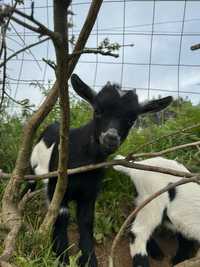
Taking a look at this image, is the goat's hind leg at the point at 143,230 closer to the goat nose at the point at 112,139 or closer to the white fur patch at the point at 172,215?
the white fur patch at the point at 172,215

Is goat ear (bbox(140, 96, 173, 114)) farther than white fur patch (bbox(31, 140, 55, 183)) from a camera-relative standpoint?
No

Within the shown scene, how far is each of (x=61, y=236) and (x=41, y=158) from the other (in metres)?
0.92

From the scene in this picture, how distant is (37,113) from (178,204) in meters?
1.59

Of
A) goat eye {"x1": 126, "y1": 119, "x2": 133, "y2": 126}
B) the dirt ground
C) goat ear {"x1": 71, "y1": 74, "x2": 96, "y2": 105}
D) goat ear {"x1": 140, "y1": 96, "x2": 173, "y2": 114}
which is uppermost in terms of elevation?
goat ear {"x1": 71, "y1": 74, "x2": 96, "y2": 105}

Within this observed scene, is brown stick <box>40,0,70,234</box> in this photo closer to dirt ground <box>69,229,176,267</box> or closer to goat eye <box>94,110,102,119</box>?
goat eye <box>94,110,102,119</box>

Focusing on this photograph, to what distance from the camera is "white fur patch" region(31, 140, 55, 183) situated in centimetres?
492

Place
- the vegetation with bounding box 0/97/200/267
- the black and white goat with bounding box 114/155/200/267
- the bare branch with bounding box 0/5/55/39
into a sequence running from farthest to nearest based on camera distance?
the black and white goat with bounding box 114/155/200/267 → the vegetation with bounding box 0/97/200/267 → the bare branch with bounding box 0/5/55/39

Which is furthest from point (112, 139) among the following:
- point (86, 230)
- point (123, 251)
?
point (123, 251)

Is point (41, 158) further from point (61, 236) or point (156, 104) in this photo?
point (156, 104)

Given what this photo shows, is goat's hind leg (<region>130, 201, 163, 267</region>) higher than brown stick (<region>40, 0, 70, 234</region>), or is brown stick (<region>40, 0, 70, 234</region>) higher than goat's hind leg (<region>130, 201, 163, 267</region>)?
brown stick (<region>40, 0, 70, 234</region>)

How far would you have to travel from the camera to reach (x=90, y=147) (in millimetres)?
4395

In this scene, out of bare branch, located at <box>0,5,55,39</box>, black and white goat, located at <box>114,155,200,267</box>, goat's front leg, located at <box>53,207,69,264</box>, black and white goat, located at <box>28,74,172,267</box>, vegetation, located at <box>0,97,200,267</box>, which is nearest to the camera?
bare branch, located at <box>0,5,55,39</box>

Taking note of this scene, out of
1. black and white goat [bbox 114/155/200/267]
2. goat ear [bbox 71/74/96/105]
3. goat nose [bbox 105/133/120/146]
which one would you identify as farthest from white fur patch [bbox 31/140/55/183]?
goat nose [bbox 105/133/120/146]

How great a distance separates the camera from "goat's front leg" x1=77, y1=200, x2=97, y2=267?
14.1 feet
